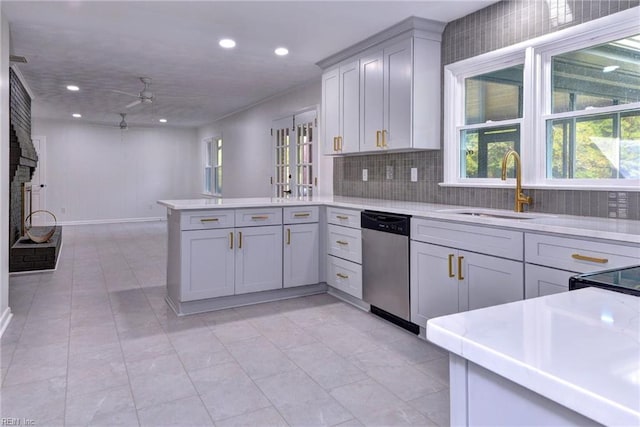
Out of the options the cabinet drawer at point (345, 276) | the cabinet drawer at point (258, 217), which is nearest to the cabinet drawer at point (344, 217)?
the cabinet drawer at point (345, 276)

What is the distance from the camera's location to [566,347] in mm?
641

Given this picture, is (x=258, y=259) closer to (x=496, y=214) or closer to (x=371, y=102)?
(x=371, y=102)

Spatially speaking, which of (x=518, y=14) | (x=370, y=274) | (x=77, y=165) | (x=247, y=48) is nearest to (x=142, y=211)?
(x=77, y=165)

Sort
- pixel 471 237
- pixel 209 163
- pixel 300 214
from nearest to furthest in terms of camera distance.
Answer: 1. pixel 471 237
2. pixel 300 214
3. pixel 209 163

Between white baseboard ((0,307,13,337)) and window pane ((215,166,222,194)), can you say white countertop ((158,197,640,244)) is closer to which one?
white baseboard ((0,307,13,337))

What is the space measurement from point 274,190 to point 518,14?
4.46 meters

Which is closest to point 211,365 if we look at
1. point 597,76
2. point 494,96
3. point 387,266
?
point 387,266

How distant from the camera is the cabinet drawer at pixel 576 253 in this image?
1935 mm

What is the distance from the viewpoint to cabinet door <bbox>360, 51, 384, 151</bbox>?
3.96 meters

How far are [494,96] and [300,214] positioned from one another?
1843 mm

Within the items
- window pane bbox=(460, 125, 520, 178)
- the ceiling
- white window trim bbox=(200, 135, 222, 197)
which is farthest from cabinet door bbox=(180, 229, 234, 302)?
white window trim bbox=(200, 135, 222, 197)

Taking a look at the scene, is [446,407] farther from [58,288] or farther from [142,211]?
[142,211]

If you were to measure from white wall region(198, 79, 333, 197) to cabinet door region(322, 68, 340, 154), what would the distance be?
2.31 feet

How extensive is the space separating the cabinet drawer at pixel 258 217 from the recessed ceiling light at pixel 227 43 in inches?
62.6
